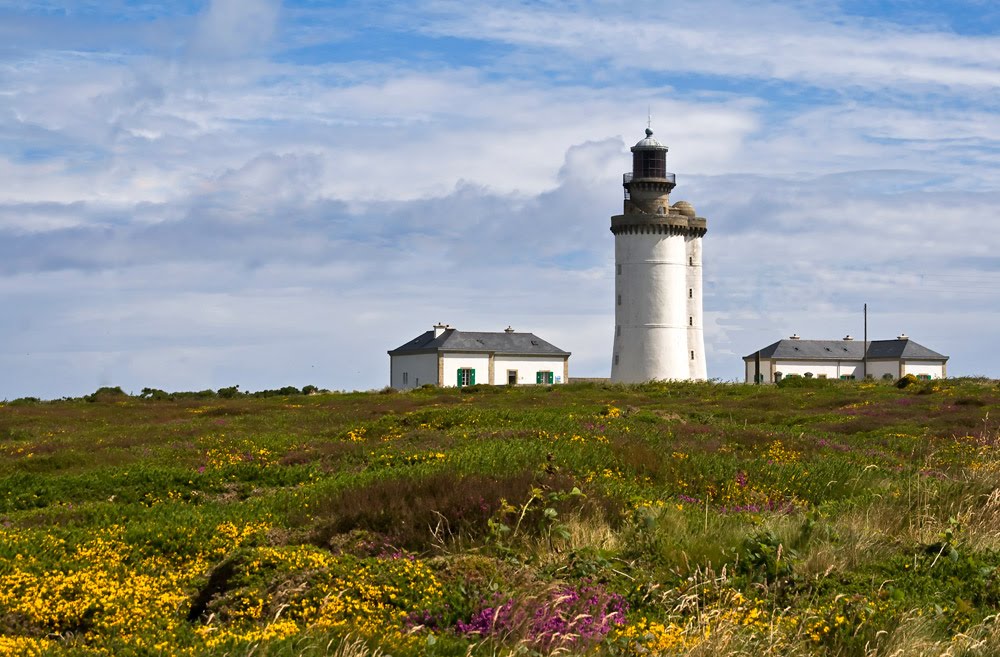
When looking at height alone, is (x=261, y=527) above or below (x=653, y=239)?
below

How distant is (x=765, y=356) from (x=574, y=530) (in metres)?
85.4

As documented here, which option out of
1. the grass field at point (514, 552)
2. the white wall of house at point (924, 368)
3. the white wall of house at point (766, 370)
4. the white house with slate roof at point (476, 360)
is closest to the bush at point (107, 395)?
the white house with slate roof at point (476, 360)

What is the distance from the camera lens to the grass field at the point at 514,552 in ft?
24.5

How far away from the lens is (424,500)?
11258 mm

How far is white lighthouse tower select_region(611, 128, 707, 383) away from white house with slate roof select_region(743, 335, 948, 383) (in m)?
21.7

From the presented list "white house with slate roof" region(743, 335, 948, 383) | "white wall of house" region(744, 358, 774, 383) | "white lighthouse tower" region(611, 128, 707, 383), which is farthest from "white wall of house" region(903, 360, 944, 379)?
"white lighthouse tower" region(611, 128, 707, 383)

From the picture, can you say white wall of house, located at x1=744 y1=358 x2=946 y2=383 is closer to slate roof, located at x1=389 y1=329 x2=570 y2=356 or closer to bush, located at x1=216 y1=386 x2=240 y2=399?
slate roof, located at x1=389 y1=329 x2=570 y2=356

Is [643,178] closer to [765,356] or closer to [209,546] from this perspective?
[765,356]

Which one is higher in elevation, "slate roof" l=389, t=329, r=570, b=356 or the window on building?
"slate roof" l=389, t=329, r=570, b=356

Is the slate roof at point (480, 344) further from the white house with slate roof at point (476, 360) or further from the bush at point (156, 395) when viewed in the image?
the bush at point (156, 395)

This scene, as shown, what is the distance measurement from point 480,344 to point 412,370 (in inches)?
233

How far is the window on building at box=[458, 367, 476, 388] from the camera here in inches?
3017

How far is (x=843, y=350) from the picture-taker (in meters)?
94.9

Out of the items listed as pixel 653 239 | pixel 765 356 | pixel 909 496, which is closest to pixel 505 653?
pixel 909 496
